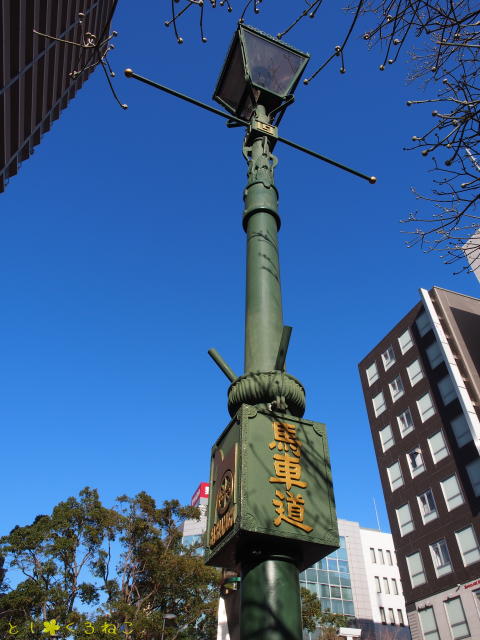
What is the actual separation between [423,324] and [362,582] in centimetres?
4548

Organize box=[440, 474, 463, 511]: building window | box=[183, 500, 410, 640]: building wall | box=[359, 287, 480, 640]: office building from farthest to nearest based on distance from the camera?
1. box=[183, 500, 410, 640]: building wall
2. box=[440, 474, 463, 511]: building window
3. box=[359, 287, 480, 640]: office building

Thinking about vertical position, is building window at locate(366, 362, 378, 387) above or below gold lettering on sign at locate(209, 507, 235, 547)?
above

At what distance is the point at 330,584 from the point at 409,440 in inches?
1560

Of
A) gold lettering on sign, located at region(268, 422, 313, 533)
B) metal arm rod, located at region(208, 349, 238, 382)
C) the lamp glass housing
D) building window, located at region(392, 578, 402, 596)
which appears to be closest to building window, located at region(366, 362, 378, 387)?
the lamp glass housing

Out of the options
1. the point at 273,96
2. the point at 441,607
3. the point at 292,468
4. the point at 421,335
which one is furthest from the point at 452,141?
the point at 421,335

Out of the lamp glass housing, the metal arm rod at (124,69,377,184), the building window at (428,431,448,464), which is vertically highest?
the building window at (428,431,448,464)

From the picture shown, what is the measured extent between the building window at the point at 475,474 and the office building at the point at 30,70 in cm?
2446

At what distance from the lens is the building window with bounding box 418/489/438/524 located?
2650cm

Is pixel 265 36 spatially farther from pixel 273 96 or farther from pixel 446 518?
pixel 446 518

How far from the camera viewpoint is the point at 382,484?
31.3 meters

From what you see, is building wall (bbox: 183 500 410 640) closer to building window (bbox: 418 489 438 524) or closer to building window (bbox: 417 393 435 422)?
building window (bbox: 418 489 438 524)

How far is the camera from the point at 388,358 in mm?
34562

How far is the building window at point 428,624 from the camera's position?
24359mm

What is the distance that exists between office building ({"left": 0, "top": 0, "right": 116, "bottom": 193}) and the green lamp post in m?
11.5
